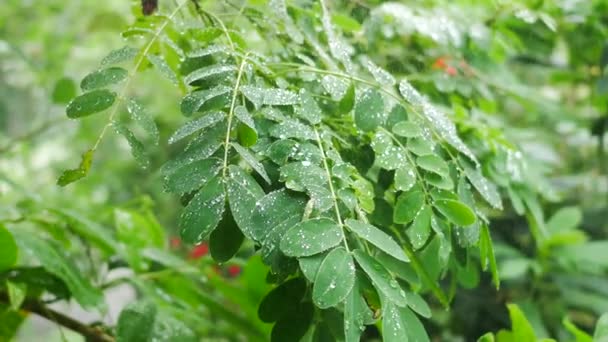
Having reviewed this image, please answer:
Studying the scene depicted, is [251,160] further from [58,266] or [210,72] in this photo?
[58,266]

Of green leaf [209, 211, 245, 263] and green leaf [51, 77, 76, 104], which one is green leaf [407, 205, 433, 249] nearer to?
green leaf [209, 211, 245, 263]

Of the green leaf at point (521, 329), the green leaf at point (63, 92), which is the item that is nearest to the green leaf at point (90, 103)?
the green leaf at point (521, 329)

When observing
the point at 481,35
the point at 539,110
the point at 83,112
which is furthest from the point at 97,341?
the point at 539,110

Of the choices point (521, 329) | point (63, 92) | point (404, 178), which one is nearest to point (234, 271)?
point (63, 92)

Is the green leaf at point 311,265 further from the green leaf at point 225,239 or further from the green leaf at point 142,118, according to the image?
the green leaf at point 142,118

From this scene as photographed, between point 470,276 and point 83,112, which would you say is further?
point 470,276

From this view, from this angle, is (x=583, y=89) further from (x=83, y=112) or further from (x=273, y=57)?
(x=83, y=112)

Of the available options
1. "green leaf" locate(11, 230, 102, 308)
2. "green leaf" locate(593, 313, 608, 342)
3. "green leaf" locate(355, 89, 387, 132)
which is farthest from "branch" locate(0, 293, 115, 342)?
"green leaf" locate(593, 313, 608, 342)
